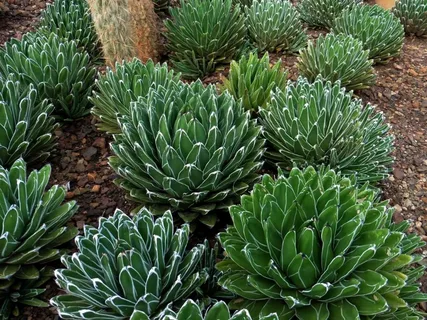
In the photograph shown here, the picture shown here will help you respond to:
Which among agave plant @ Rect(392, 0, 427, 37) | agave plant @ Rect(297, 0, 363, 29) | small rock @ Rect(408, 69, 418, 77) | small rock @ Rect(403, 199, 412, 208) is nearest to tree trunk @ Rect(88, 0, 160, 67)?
agave plant @ Rect(297, 0, 363, 29)

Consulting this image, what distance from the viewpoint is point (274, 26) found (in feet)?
10.8

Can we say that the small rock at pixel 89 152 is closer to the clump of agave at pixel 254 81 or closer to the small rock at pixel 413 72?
the clump of agave at pixel 254 81

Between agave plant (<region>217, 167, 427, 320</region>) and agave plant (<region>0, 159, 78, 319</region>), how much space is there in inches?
28.7

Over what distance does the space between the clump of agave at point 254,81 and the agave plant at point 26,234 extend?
121 cm

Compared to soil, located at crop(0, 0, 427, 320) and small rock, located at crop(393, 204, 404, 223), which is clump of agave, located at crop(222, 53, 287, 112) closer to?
soil, located at crop(0, 0, 427, 320)

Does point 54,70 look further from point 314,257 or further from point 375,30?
point 375,30

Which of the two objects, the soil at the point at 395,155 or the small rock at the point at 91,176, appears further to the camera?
the small rock at the point at 91,176

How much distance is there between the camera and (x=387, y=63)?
3617mm

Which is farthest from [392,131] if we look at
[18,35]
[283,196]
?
[18,35]

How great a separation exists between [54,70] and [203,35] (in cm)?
109

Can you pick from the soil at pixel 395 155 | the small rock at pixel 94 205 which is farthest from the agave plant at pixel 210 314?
the small rock at pixel 94 205

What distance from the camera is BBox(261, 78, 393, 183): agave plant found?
2.11 meters

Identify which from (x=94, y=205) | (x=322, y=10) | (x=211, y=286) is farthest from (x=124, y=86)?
(x=322, y=10)

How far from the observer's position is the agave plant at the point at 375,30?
11.1ft
